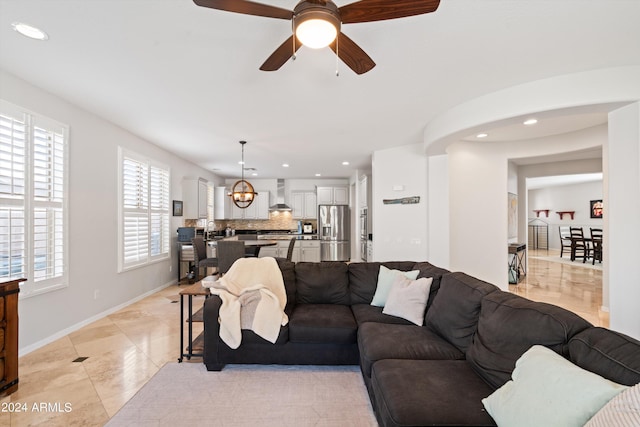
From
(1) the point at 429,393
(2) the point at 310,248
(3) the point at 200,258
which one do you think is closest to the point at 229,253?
(3) the point at 200,258

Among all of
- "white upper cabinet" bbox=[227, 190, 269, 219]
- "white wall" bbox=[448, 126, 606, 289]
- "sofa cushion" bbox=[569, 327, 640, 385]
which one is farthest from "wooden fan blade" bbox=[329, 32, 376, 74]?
"white upper cabinet" bbox=[227, 190, 269, 219]

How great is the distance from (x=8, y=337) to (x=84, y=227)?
1737 millimetres

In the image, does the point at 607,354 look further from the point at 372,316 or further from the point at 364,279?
the point at 364,279

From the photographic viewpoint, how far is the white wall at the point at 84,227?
9.96 feet

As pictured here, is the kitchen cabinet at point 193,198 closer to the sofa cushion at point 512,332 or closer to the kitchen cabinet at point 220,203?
the kitchen cabinet at point 220,203

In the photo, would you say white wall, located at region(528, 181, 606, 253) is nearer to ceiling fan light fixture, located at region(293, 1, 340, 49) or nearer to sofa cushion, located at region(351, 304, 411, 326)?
sofa cushion, located at region(351, 304, 411, 326)

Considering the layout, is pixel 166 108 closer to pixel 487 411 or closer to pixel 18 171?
pixel 18 171

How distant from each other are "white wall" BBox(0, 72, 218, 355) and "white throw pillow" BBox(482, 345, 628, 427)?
400 cm

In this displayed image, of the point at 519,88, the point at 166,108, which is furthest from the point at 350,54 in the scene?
the point at 166,108

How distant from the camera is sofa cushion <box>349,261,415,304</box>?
3.27 metres

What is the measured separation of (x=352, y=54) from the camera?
1.84 metres

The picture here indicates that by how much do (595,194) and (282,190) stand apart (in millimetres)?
10923

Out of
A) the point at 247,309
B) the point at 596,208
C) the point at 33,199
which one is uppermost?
the point at 596,208

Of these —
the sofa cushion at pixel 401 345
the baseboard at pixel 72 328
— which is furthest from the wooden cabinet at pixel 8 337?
the sofa cushion at pixel 401 345
